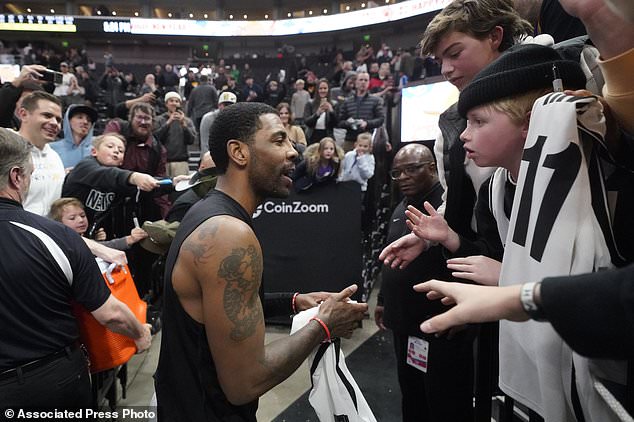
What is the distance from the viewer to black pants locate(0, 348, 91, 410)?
1930 mm

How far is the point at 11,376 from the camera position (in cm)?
193

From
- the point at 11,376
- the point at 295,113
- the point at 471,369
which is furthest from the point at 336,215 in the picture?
the point at 295,113

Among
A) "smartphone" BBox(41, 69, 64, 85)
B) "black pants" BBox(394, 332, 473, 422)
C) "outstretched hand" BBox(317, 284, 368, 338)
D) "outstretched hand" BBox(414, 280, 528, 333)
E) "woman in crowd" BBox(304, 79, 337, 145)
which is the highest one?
"smartphone" BBox(41, 69, 64, 85)

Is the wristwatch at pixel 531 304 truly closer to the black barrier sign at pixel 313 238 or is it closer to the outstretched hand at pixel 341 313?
the outstretched hand at pixel 341 313

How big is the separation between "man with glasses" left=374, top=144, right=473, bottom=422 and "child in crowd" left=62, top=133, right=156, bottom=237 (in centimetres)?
225

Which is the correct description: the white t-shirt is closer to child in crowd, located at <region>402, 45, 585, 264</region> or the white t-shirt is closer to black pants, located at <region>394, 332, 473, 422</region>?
black pants, located at <region>394, 332, 473, 422</region>

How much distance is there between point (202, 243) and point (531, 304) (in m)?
1.10

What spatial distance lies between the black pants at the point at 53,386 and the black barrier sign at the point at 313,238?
248cm

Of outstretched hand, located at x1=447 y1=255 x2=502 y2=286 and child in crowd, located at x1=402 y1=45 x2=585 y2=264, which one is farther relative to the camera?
outstretched hand, located at x1=447 y1=255 x2=502 y2=286

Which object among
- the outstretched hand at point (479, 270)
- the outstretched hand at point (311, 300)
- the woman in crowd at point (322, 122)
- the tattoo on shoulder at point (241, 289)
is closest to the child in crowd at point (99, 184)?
the outstretched hand at point (311, 300)

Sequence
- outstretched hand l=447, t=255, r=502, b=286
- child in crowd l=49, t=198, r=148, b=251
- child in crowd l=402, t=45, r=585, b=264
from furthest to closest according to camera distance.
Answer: child in crowd l=49, t=198, r=148, b=251 → outstretched hand l=447, t=255, r=502, b=286 → child in crowd l=402, t=45, r=585, b=264

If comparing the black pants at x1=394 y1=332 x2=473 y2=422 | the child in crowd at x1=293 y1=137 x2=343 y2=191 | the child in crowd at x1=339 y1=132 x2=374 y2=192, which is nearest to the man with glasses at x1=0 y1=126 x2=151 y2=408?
the black pants at x1=394 y1=332 x2=473 y2=422

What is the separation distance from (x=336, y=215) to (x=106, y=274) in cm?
258

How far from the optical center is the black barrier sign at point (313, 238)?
4.54 m
